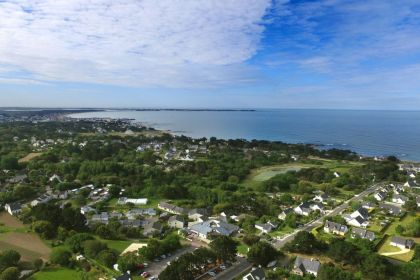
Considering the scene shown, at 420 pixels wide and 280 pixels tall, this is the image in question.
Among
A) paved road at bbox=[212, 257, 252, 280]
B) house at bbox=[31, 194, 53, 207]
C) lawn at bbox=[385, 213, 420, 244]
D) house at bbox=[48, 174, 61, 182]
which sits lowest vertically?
lawn at bbox=[385, 213, 420, 244]

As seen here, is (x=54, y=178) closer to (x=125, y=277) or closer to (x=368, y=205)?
(x=125, y=277)

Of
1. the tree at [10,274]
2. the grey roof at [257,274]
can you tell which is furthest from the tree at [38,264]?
the grey roof at [257,274]

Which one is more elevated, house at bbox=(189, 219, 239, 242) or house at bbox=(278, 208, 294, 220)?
house at bbox=(189, 219, 239, 242)

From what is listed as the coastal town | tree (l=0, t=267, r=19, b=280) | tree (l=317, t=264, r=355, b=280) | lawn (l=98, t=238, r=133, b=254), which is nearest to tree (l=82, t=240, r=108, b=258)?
the coastal town

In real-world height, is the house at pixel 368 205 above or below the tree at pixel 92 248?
below

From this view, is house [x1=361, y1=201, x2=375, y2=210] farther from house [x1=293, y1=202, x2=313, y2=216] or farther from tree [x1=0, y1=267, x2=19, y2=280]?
tree [x1=0, y1=267, x2=19, y2=280]

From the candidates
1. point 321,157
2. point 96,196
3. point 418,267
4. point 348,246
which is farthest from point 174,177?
point 321,157

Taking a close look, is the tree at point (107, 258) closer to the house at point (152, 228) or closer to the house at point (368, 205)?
the house at point (152, 228)
